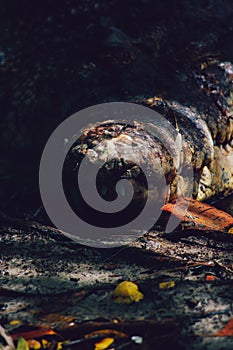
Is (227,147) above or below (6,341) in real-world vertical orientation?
above

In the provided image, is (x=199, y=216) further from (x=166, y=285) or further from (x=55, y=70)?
(x=55, y=70)

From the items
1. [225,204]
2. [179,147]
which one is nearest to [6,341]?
[179,147]

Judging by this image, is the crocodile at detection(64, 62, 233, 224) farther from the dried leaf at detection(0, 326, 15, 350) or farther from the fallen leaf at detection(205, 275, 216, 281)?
the dried leaf at detection(0, 326, 15, 350)

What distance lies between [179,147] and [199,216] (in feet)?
2.15

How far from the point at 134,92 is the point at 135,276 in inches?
77.7

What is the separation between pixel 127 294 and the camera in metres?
2.22

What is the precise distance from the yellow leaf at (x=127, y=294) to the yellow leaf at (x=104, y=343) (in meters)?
0.30

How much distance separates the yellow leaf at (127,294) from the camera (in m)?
2.21

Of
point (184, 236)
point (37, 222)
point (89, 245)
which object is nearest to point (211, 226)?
point (184, 236)

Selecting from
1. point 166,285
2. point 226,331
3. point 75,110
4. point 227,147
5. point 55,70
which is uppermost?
point 55,70

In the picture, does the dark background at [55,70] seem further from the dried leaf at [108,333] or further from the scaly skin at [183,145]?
the dried leaf at [108,333]

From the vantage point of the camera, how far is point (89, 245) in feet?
9.47

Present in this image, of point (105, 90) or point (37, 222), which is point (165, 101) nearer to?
point (105, 90)

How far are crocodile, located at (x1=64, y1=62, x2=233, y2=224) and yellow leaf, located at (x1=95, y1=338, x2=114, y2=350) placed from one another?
137cm
